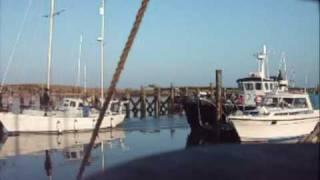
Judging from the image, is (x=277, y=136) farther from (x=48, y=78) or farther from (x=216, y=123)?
(x=48, y=78)

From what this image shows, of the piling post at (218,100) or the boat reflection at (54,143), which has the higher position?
the piling post at (218,100)

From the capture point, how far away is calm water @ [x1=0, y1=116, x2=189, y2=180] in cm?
1833

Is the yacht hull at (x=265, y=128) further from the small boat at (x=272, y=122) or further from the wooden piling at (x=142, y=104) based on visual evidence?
the wooden piling at (x=142, y=104)

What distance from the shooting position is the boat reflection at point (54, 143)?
77.9 feet

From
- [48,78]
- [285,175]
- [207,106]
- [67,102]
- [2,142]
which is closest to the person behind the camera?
[285,175]

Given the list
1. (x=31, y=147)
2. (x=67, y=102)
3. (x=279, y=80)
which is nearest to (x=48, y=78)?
(x=67, y=102)

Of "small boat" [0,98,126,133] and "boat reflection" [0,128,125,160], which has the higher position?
"small boat" [0,98,126,133]

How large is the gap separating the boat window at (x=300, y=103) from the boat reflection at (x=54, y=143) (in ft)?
31.1

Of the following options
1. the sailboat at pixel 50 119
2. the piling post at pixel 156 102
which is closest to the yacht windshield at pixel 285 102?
the sailboat at pixel 50 119

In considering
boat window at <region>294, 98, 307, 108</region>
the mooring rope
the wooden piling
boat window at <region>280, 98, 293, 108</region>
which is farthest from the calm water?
the wooden piling

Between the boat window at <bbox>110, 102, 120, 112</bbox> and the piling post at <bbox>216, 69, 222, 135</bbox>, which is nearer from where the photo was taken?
the piling post at <bbox>216, 69, 222, 135</bbox>

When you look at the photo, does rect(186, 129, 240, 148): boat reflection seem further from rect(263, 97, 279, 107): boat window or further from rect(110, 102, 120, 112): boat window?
rect(110, 102, 120, 112): boat window

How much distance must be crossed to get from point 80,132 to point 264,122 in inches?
507

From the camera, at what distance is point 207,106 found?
32281 mm
